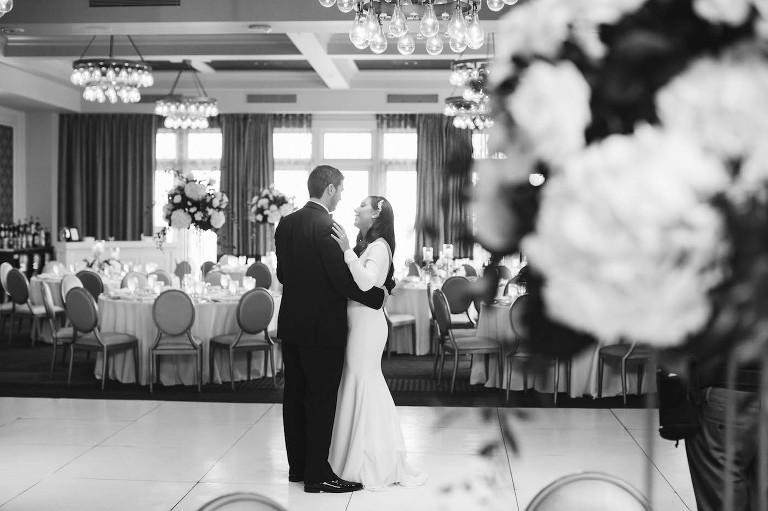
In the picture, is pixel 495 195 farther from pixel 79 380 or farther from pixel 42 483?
pixel 79 380

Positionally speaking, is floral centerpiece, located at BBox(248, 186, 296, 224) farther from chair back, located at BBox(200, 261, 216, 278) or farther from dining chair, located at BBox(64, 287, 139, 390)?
dining chair, located at BBox(64, 287, 139, 390)

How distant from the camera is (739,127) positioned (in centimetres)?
83

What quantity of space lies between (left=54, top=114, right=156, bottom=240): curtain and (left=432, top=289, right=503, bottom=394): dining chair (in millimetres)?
9916

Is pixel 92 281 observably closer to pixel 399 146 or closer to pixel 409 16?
pixel 409 16

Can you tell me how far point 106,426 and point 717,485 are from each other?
4.69 meters

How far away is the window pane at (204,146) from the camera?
16516mm

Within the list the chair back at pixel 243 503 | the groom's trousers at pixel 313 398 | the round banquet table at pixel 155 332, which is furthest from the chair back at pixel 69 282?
the chair back at pixel 243 503

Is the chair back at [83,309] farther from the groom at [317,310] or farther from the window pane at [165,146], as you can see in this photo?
the window pane at [165,146]

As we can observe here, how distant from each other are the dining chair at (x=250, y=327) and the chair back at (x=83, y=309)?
3.64 ft

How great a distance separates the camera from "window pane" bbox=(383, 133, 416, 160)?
1612 centimetres

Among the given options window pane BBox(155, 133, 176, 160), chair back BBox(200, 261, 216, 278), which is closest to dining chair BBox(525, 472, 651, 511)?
chair back BBox(200, 261, 216, 278)

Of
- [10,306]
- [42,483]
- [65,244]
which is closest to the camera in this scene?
[42,483]

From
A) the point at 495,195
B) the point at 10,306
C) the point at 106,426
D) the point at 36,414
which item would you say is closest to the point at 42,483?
the point at 106,426

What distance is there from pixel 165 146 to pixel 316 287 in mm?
12974
